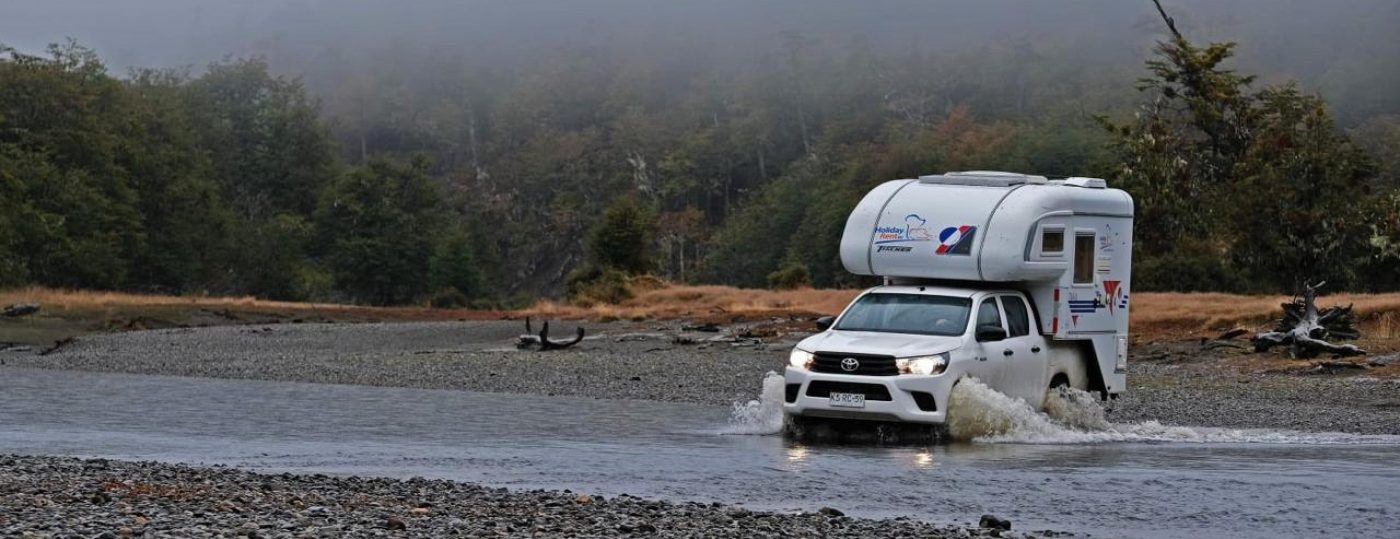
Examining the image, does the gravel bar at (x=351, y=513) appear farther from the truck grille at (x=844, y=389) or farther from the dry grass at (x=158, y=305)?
the dry grass at (x=158, y=305)

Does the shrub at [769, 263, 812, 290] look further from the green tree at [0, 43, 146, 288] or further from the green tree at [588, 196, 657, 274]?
the green tree at [0, 43, 146, 288]

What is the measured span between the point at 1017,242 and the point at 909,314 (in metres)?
1.32

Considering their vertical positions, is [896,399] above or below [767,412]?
above

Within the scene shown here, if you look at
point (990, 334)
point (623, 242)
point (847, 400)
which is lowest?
point (847, 400)

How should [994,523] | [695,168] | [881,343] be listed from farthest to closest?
[695,168] < [881,343] < [994,523]

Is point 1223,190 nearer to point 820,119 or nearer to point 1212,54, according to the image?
point 1212,54

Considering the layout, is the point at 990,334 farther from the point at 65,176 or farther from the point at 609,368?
the point at 65,176

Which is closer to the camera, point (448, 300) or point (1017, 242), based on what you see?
point (1017, 242)

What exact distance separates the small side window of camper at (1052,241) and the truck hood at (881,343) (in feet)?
5.60

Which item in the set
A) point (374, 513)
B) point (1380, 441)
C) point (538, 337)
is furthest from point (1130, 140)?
point (374, 513)

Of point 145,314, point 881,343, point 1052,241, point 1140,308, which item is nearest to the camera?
point 881,343

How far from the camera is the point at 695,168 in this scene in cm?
15425

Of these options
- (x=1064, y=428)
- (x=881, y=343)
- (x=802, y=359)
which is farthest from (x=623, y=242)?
(x=881, y=343)

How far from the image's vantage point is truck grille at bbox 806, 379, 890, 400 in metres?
18.1
